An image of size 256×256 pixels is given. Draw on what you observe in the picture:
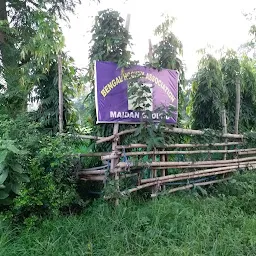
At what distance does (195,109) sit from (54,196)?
3733mm

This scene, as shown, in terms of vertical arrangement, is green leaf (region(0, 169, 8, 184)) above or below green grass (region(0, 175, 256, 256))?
above

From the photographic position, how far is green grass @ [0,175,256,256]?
2.66 meters

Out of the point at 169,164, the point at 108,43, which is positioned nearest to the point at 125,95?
the point at 108,43

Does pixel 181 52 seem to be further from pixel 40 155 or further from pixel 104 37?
pixel 40 155

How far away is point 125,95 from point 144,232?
80.5 inches

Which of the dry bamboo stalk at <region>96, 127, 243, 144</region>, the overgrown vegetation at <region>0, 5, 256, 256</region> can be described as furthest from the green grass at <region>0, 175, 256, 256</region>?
the dry bamboo stalk at <region>96, 127, 243, 144</region>

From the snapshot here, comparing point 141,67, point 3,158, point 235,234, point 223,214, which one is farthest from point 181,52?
point 3,158

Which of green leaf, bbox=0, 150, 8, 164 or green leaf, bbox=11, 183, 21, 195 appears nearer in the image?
green leaf, bbox=0, 150, 8, 164

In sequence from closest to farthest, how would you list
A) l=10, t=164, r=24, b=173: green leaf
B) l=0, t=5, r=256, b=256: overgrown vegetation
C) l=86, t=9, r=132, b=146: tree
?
l=10, t=164, r=24, b=173: green leaf, l=0, t=5, r=256, b=256: overgrown vegetation, l=86, t=9, r=132, b=146: tree

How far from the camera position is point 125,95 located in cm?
420

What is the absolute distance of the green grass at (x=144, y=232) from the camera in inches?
105

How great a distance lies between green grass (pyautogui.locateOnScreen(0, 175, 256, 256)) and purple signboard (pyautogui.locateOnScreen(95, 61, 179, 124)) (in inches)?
48.8

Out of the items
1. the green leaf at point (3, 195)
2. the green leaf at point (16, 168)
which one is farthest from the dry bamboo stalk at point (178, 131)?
the green leaf at point (3, 195)

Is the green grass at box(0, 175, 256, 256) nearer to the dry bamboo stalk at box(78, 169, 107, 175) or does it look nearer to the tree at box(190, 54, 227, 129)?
the dry bamboo stalk at box(78, 169, 107, 175)
